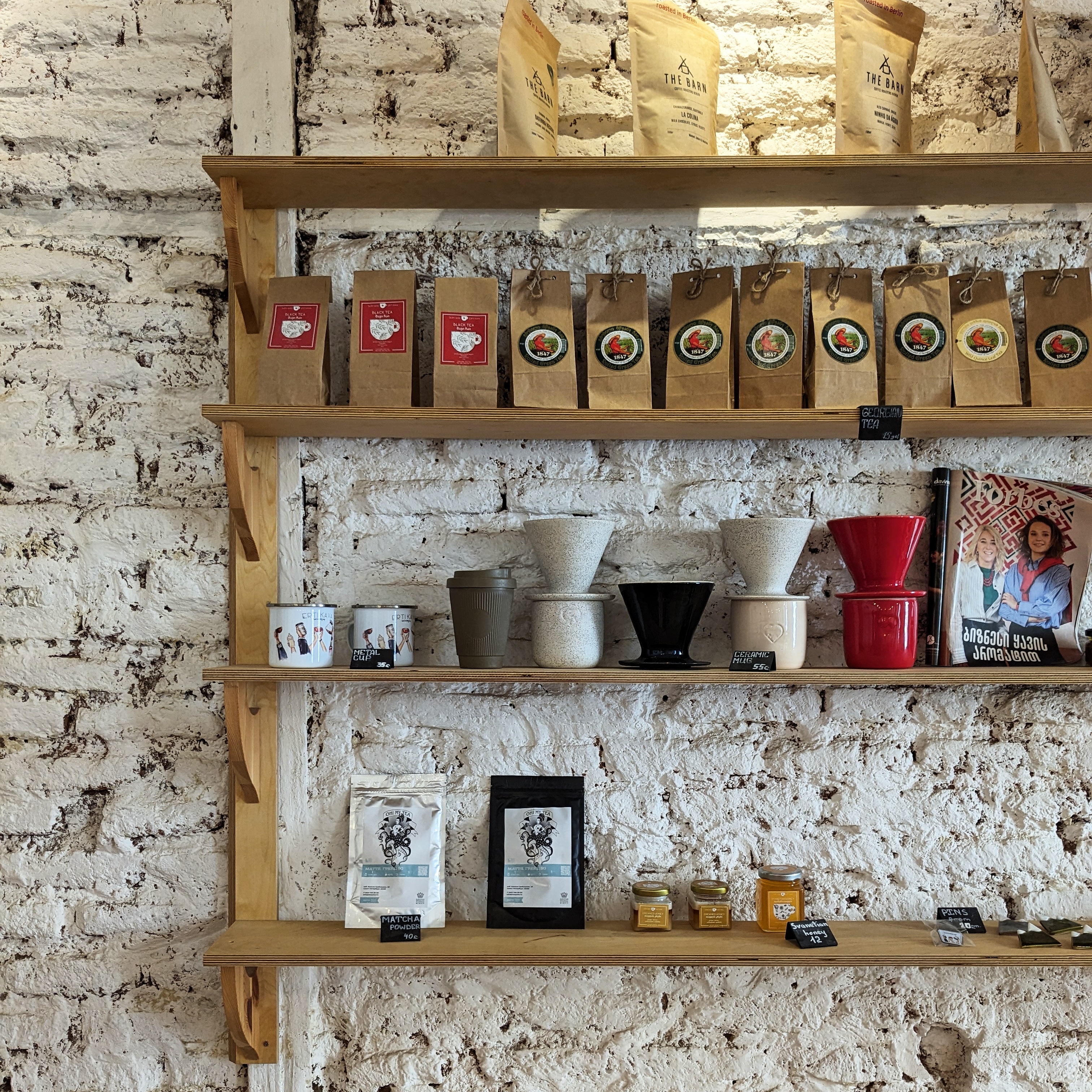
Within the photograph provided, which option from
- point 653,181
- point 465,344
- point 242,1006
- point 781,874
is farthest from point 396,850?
point 653,181

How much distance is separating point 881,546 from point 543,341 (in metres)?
0.69

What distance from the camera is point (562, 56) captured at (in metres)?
1.77

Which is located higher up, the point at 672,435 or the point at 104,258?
the point at 104,258

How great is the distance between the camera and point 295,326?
1.63m

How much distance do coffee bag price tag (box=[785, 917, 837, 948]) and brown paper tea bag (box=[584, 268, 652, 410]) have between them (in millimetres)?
923

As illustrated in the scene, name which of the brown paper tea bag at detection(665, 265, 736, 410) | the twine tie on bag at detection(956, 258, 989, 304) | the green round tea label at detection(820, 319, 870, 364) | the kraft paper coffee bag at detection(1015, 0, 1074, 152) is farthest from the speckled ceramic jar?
the kraft paper coffee bag at detection(1015, 0, 1074, 152)

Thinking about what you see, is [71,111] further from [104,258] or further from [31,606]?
[31,606]

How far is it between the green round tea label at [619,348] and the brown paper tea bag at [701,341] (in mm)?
63

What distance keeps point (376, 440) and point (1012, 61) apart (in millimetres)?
1439

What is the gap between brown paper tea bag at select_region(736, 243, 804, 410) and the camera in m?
1.59

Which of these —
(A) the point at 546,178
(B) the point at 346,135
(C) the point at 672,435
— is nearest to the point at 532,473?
(C) the point at 672,435

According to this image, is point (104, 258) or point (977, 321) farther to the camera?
point (104, 258)

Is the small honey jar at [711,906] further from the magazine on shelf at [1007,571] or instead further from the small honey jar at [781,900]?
the magazine on shelf at [1007,571]

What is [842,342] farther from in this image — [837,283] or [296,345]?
[296,345]
